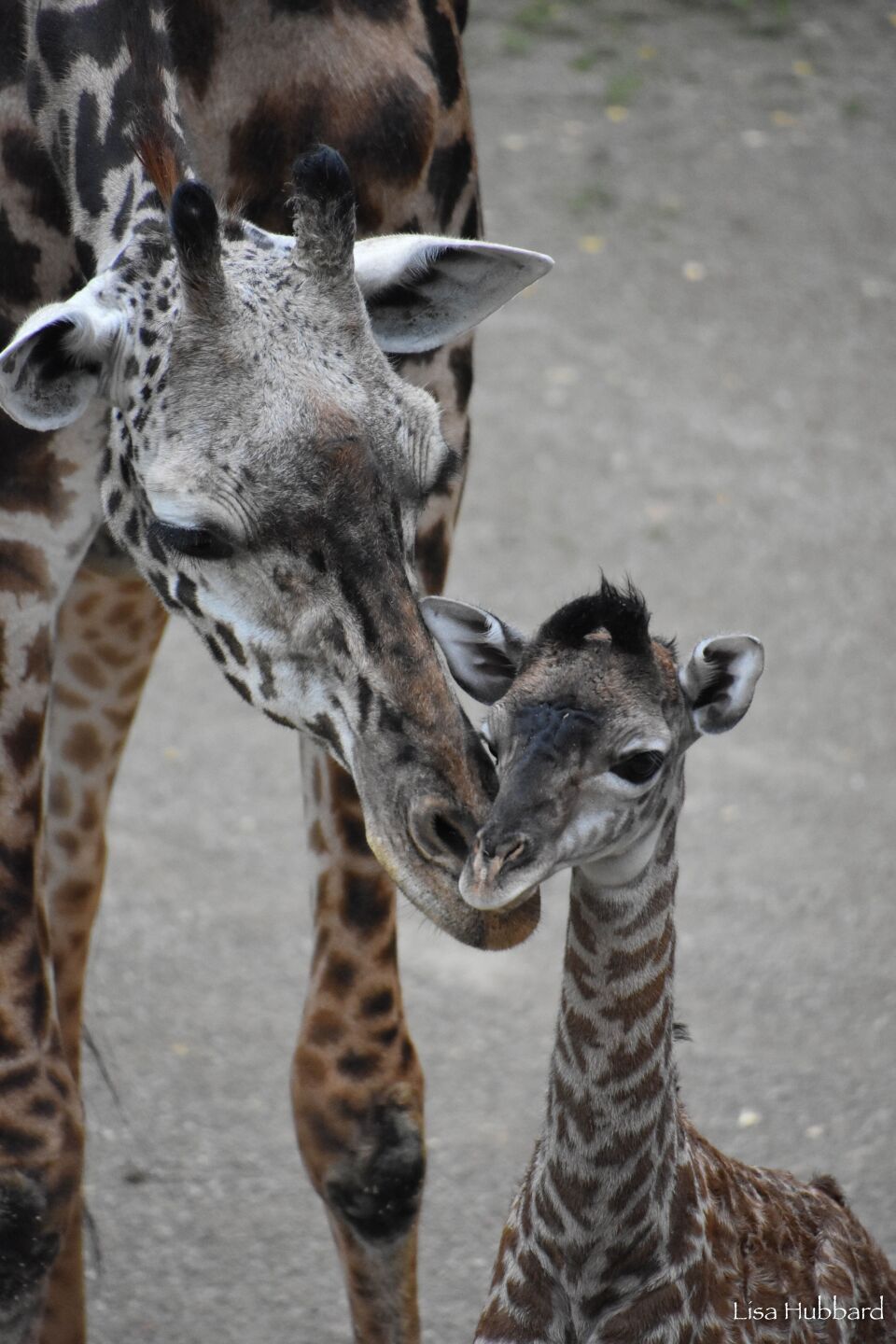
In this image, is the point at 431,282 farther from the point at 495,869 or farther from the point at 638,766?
the point at 495,869

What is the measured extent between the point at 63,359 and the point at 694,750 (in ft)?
13.5

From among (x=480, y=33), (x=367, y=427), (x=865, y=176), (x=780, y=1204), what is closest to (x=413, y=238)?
(x=367, y=427)

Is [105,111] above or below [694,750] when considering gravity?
above

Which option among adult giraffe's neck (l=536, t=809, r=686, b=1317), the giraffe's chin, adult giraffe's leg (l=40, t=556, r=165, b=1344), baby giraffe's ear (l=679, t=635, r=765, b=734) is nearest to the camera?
the giraffe's chin

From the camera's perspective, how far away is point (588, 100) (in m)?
11.1

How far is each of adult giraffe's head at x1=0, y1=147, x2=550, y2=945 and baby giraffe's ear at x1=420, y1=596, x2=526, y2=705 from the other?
2.0 inches

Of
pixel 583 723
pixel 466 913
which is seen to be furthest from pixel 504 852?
pixel 583 723

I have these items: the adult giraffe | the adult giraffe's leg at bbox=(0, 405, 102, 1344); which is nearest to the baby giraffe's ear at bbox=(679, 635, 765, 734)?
the adult giraffe

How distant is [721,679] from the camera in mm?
2994

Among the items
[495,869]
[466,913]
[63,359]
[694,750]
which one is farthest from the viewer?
[694,750]

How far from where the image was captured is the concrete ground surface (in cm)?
489

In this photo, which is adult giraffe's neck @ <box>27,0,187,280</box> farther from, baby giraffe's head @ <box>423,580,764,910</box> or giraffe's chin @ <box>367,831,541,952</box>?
giraffe's chin @ <box>367,831,541,952</box>

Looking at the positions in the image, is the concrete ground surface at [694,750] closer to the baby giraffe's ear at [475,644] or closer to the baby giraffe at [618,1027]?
the baby giraffe at [618,1027]

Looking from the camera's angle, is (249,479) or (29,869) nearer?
(249,479)
